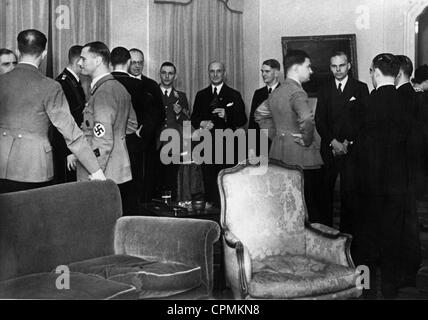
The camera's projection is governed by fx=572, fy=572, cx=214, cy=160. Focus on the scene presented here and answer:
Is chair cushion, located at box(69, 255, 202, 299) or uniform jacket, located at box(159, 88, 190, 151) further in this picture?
uniform jacket, located at box(159, 88, 190, 151)

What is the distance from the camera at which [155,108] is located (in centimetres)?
403

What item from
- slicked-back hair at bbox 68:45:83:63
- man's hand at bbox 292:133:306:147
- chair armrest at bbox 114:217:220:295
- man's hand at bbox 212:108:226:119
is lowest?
chair armrest at bbox 114:217:220:295

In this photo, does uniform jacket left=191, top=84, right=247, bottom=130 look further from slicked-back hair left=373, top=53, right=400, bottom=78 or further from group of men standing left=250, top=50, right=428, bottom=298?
slicked-back hair left=373, top=53, right=400, bottom=78

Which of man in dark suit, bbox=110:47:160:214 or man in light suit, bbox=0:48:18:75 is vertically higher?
man in light suit, bbox=0:48:18:75

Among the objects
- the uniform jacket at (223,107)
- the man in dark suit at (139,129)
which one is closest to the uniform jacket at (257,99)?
the uniform jacket at (223,107)

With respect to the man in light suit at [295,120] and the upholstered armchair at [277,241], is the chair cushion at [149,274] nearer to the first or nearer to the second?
the upholstered armchair at [277,241]

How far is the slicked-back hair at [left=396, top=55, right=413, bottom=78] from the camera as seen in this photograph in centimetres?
333

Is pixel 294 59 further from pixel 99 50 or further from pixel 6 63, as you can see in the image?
pixel 6 63

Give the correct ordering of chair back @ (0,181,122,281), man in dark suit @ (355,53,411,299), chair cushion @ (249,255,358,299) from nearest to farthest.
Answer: chair back @ (0,181,122,281)
chair cushion @ (249,255,358,299)
man in dark suit @ (355,53,411,299)

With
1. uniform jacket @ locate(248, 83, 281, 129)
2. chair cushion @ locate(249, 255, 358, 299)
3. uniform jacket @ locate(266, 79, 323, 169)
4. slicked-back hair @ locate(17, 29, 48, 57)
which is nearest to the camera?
chair cushion @ locate(249, 255, 358, 299)

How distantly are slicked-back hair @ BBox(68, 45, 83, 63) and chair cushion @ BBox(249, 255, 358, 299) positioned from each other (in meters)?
1.93

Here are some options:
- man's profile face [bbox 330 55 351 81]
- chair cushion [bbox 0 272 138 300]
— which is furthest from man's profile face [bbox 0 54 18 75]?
man's profile face [bbox 330 55 351 81]

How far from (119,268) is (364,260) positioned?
4.88 feet

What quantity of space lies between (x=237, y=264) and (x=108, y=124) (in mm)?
1147
